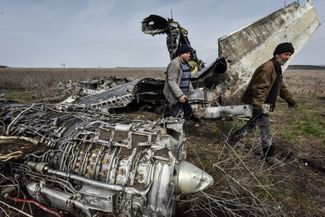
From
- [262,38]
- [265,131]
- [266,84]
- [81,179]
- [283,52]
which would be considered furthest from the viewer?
[262,38]

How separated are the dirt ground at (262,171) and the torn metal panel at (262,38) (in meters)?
1.52

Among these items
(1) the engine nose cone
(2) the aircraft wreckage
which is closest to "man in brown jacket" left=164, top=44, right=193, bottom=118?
(2) the aircraft wreckage

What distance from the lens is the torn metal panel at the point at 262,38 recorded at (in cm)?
840

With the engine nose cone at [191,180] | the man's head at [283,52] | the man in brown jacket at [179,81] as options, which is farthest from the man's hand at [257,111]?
the engine nose cone at [191,180]

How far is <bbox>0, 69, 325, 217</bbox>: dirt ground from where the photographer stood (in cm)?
365

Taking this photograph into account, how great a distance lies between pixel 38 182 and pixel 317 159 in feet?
16.2

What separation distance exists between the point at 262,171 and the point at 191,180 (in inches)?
56.4

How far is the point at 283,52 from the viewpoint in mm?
5000

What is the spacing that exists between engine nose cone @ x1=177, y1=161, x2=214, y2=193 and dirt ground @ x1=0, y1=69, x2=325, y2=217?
0.36m

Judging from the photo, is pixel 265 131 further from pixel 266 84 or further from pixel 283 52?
pixel 283 52

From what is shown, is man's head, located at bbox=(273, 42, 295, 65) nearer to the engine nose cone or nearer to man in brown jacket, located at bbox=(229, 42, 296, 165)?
man in brown jacket, located at bbox=(229, 42, 296, 165)

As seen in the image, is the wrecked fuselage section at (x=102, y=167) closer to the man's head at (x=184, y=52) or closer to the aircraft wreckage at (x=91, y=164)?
the aircraft wreckage at (x=91, y=164)

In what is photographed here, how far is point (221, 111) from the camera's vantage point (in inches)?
238

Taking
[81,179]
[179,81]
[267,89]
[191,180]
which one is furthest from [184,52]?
[81,179]
